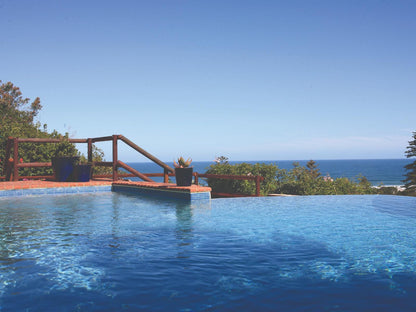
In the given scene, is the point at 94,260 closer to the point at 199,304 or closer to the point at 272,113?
the point at 199,304

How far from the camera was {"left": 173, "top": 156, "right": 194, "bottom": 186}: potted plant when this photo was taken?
9828 millimetres

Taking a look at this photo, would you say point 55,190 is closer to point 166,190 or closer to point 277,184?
point 166,190

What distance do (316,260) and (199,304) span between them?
1919 millimetres

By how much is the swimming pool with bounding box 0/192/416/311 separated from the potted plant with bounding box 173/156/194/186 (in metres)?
2.02

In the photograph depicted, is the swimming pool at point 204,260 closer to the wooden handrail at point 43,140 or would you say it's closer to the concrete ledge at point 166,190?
the concrete ledge at point 166,190

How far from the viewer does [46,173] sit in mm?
14016

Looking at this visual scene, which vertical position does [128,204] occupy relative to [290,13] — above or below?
below

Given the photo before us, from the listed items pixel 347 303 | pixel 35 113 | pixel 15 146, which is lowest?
pixel 347 303

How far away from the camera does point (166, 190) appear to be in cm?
1000

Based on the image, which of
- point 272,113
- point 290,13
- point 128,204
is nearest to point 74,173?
point 128,204

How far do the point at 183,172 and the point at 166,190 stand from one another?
2.35ft

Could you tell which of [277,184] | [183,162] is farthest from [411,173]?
[183,162]

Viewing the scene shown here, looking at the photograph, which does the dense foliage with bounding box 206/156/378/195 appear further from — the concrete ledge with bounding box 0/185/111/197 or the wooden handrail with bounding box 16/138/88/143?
the wooden handrail with bounding box 16/138/88/143

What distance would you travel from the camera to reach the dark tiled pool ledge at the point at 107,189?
9359 mm
